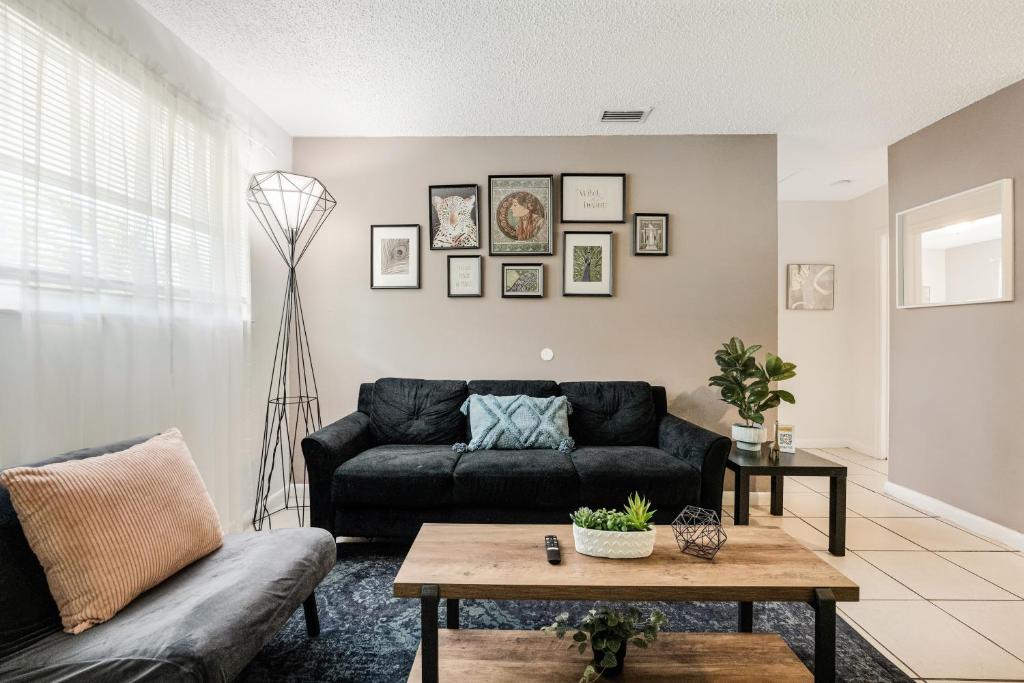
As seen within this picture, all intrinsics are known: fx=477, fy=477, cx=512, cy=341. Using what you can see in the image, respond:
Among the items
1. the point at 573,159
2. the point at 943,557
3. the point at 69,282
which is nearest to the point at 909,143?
the point at 573,159

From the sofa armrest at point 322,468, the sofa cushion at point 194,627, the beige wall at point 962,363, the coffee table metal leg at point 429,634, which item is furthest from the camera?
the beige wall at point 962,363

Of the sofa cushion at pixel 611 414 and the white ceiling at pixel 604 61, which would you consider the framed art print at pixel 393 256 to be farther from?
the sofa cushion at pixel 611 414

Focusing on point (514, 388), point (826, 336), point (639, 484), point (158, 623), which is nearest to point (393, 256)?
point (514, 388)

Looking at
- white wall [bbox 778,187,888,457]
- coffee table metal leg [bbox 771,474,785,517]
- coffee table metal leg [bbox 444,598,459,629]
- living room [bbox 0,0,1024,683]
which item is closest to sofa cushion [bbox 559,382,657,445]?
living room [bbox 0,0,1024,683]

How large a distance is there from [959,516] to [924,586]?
3.90 ft

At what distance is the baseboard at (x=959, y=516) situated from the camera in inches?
106

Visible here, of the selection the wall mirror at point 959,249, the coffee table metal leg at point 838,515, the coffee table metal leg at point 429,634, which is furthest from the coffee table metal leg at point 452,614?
the wall mirror at point 959,249

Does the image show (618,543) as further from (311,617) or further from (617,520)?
(311,617)

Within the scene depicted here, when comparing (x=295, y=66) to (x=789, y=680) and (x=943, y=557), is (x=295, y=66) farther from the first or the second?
(x=943, y=557)

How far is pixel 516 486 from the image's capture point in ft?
8.13

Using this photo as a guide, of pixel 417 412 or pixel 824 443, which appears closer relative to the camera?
pixel 417 412

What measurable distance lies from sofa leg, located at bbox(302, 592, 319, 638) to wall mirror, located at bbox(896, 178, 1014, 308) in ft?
13.0

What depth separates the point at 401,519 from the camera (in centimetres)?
251

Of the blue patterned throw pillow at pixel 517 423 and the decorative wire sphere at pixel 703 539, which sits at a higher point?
the blue patterned throw pillow at pixel 517 423
